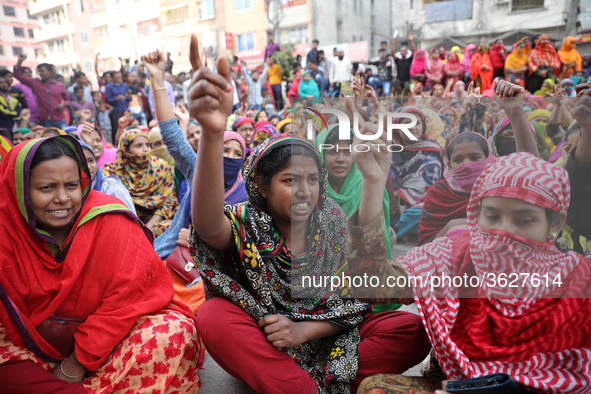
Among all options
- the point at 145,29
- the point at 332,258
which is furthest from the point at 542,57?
the point at 332,258

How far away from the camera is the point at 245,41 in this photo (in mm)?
25781

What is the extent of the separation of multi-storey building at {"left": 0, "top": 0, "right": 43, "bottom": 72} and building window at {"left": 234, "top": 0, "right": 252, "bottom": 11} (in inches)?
524

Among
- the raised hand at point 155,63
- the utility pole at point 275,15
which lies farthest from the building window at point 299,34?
the raised hand at point 155,63

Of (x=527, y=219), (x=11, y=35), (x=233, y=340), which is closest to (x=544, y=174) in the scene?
(x=527, y=219)

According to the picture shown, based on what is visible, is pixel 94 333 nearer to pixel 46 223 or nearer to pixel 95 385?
pixel 95 385

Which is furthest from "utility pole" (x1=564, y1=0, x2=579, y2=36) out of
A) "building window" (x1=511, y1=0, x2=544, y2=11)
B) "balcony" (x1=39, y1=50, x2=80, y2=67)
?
"balcony" (x1=39, y1=50, x2=80, y2=67)

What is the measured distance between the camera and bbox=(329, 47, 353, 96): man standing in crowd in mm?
10062

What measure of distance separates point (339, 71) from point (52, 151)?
9.38 m

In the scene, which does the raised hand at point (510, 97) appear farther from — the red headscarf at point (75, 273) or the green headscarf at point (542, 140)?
the red headscarf at point (75, 273)

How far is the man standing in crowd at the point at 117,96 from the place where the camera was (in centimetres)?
803

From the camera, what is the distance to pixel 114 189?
108 inches

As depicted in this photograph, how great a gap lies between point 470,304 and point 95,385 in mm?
1410

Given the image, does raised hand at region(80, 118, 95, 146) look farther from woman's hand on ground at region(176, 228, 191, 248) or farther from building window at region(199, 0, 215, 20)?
building window at region(199, 0, 215, 20)

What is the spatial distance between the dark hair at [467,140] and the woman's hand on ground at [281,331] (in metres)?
0.87
